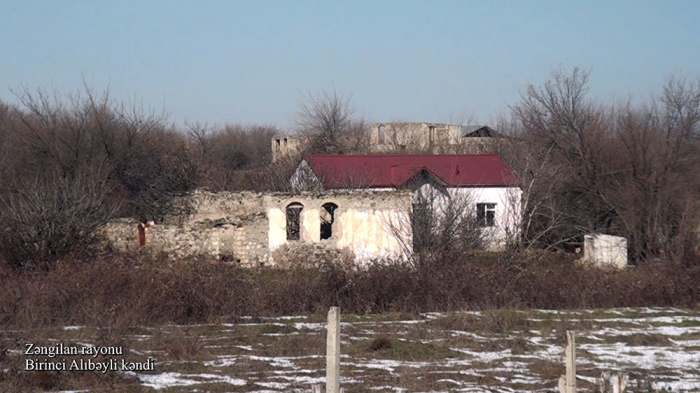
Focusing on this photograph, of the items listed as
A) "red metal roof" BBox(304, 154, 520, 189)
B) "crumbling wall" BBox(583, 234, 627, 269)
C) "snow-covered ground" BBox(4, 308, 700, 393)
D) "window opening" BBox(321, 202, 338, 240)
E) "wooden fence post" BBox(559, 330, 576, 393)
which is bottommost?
"snow-covered ground" BBox(4, 308, 700, 393)

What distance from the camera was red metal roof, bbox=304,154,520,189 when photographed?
2516 centimetres

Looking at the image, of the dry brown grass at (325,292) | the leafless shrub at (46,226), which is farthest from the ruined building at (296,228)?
the dry brown grass at (325,292)

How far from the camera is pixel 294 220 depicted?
22.0 meters

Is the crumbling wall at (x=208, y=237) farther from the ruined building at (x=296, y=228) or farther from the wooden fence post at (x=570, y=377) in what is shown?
the wooden fence post at (x=570, y=377)

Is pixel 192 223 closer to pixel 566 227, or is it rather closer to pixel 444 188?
pixel 444 188

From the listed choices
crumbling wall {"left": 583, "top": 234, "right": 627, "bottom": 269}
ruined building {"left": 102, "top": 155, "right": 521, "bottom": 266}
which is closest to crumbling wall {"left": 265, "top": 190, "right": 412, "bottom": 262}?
ruined building {"left": 102, "top": 155, "right": 521, "bottom": 266}

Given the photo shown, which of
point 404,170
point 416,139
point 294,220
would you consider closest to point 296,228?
point 294,220

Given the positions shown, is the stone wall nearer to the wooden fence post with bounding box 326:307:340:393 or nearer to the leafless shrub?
the leafless shrub

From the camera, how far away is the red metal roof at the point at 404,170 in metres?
25.2

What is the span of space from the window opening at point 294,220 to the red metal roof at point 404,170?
269 cm

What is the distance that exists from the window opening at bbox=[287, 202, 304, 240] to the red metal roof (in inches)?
106

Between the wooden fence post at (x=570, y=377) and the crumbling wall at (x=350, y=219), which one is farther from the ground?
the crumbling wall at (x=350, y=219)

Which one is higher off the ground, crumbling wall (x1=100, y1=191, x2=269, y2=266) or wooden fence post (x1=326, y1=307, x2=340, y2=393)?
crumbling wall (x1=100, y1=191, x2=269, y2=266)

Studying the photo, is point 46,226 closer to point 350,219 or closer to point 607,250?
point 350,219
